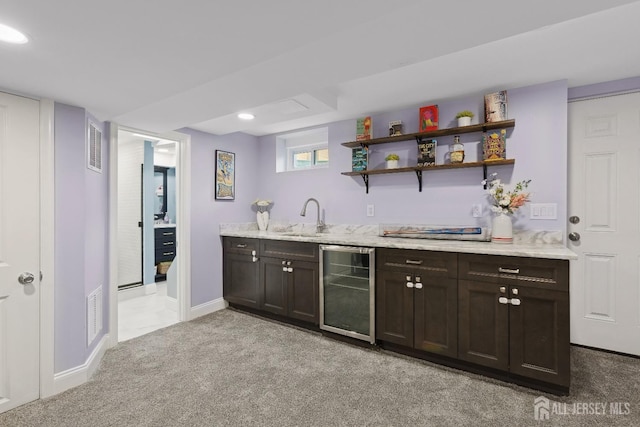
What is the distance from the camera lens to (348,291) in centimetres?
290

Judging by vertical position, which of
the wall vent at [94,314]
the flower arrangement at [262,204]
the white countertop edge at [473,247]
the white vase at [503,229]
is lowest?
the wall vent at [94,314]

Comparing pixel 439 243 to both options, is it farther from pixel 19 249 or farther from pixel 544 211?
pixel 19 249

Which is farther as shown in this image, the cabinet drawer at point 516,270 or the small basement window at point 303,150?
the small basement window at point 303,150

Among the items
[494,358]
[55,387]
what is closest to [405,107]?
[494,358]

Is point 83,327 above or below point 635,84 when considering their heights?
below

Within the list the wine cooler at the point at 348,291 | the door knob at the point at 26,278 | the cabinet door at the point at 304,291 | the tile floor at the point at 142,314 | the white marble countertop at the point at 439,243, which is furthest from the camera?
the tile floor at the point at 142,314

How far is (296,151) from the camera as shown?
4.25 m

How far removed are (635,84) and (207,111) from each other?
327cm

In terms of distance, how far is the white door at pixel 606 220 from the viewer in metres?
Result: 2.53

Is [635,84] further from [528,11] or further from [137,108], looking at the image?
[137,108]

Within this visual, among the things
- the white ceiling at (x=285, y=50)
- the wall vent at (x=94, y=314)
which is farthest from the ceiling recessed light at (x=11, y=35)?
the wall vent at (x=94, y=314)

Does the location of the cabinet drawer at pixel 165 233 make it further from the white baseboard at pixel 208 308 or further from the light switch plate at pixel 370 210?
the light switch plate at pixel 370 210

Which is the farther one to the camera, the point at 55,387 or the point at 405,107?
the point at 405,107

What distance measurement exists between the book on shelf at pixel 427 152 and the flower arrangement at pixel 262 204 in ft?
6.56
